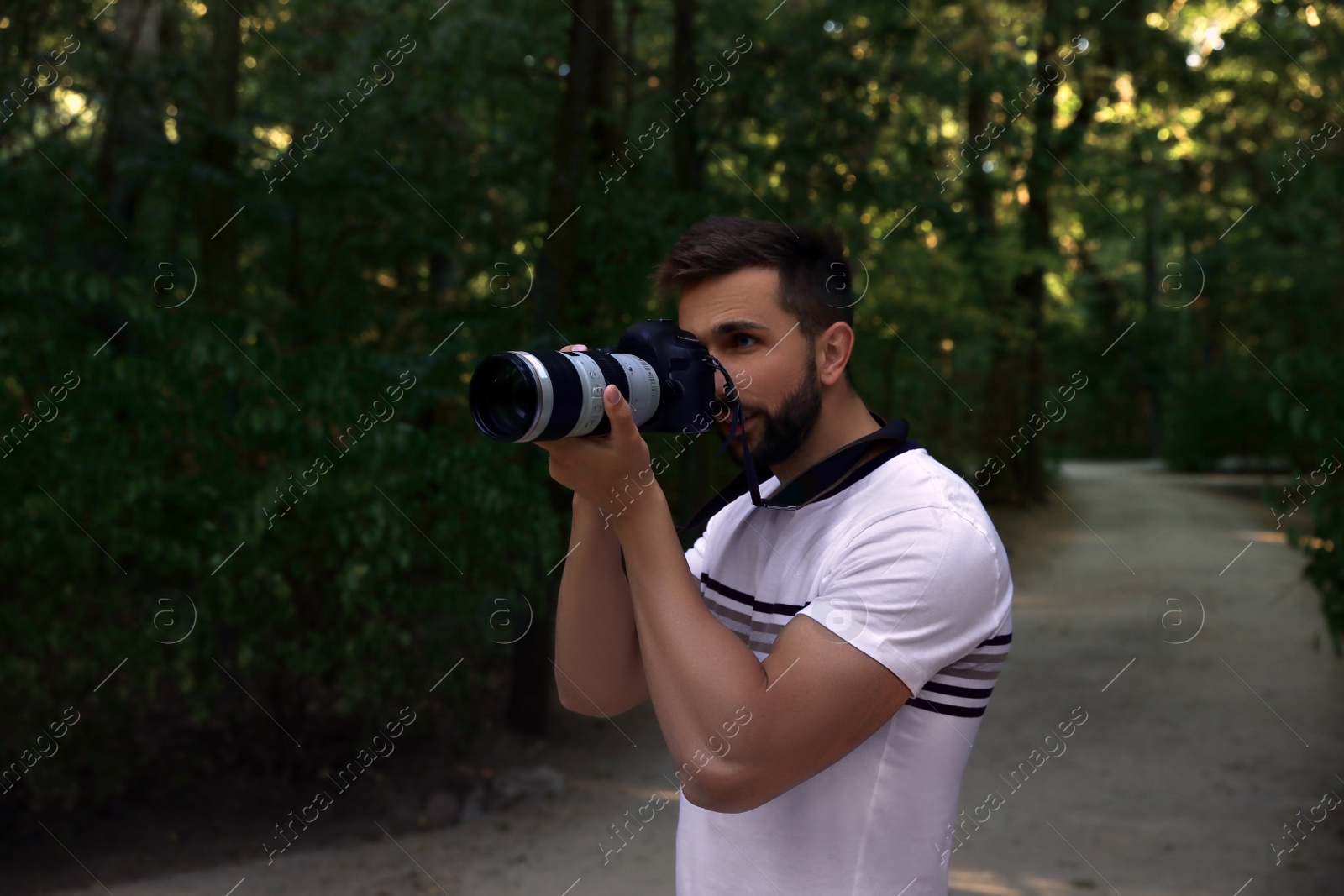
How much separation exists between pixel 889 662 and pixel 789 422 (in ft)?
1.34

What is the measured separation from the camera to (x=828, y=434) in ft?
5.52

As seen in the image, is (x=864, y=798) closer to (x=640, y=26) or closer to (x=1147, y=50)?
(x=640, y=26)

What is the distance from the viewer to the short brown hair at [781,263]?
5.50 feet

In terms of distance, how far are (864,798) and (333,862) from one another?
4.06 meters

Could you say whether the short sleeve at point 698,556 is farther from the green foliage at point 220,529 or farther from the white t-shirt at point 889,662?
the green foliage at point 220,529

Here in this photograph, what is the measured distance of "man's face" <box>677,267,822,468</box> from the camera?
165cm

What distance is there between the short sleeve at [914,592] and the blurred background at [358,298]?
121 inches

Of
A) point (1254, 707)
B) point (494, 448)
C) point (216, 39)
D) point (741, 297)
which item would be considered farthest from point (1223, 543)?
point (741, 297)

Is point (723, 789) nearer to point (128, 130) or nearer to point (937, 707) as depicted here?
point (937, 707)

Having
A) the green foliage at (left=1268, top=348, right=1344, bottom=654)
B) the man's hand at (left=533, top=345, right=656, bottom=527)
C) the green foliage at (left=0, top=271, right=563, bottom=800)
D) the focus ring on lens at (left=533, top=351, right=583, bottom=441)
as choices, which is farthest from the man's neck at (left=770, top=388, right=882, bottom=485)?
the green foliage at (left=0, top=271, right=563, bottom=800)

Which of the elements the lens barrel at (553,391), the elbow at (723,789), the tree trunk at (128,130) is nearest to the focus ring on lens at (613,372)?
the lens barrel at (553,391)

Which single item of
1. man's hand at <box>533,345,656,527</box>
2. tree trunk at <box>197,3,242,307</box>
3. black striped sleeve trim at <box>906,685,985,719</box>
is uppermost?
tree trunk at <box>197,3,242,307</box>

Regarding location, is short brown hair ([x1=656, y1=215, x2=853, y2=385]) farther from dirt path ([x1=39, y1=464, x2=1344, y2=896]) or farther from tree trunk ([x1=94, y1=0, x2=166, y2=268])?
tree trunk ([x1=94, y1=0, x2=166, y2=268])

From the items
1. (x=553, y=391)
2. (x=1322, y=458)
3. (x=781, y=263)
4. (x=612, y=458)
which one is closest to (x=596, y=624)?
(x=612, y=458)
